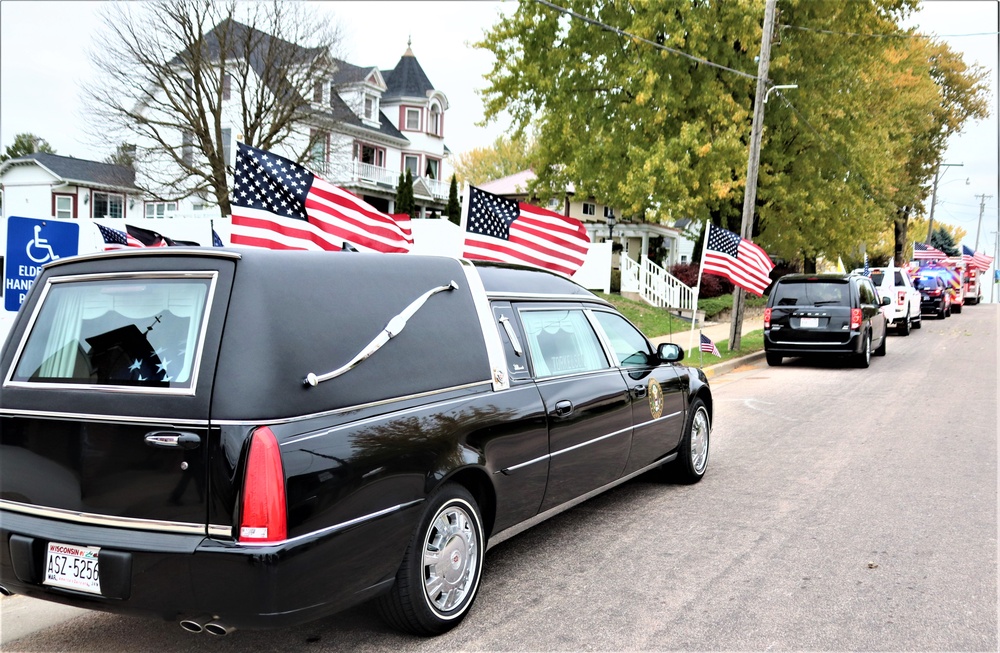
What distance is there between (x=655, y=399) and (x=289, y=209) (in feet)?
10.9

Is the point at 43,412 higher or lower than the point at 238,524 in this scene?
higher

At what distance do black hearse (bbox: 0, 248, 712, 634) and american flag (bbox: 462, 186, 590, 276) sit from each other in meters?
4.88

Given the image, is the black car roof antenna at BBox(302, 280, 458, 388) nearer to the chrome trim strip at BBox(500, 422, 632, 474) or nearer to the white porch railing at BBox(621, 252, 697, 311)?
the chrome trim strip at BBox(500, 422, 632, 474)

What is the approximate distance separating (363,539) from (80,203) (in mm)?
42568

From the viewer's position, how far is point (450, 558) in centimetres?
409

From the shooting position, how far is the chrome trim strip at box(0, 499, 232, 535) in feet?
10.7

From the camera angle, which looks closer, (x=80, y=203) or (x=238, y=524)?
(x=238, y=524)

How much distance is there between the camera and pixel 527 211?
9.98 meters

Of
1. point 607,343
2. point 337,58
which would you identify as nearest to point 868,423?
point 607,343

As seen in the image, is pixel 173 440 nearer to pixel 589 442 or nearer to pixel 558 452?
pixel 558 452

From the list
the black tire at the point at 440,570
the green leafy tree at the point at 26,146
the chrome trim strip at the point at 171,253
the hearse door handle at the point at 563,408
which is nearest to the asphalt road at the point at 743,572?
the black tire at the point at 440,570

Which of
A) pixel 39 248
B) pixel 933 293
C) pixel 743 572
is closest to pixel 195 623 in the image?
pixel 743 572

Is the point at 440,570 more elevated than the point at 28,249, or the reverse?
the point at 28,249

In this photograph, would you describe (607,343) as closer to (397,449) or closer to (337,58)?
(397,449)
